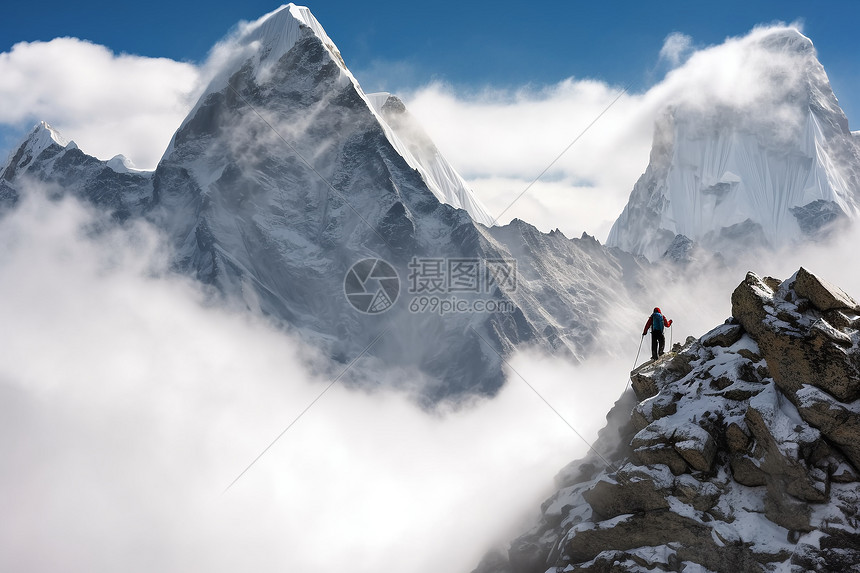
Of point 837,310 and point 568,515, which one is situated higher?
point 837,310

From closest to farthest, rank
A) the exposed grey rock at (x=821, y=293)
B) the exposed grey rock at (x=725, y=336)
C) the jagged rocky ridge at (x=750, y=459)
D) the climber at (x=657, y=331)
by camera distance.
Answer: the jagged rocky ridge at (x=750, y=459) → the exposed grey rock at (x=821, y=293) → the exposed grey rock at (x=725, y=336) → the climber at (x=657, y=331)

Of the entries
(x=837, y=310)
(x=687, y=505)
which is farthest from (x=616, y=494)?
(x=837, y=310)

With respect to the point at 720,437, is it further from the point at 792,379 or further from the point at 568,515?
the point at 568,515

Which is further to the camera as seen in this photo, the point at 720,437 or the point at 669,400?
the point at 669,400

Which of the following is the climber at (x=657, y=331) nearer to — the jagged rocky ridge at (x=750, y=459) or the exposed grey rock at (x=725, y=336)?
the exposed grey rock at (x=725, y=336)

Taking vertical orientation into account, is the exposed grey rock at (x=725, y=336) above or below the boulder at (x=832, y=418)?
above

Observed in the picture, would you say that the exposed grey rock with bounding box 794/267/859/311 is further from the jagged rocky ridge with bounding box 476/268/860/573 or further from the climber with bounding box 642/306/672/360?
the climber with bounding box 642/306/672/360

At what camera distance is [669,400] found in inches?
1340

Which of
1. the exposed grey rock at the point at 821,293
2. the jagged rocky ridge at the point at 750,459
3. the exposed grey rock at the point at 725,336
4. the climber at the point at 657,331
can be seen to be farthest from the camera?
the climber at the point at 657,331

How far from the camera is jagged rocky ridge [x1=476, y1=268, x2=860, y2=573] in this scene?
27516mm

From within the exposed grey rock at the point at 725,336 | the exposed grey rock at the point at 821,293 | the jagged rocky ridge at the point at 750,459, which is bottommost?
the jagged rocky ridge at the point at 750,459

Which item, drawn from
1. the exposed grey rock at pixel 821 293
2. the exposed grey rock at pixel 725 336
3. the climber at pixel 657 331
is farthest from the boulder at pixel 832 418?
the climber at pixel 657 331

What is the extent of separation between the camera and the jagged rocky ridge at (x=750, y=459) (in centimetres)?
2752

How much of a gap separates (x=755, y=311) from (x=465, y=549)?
33.4 metres
